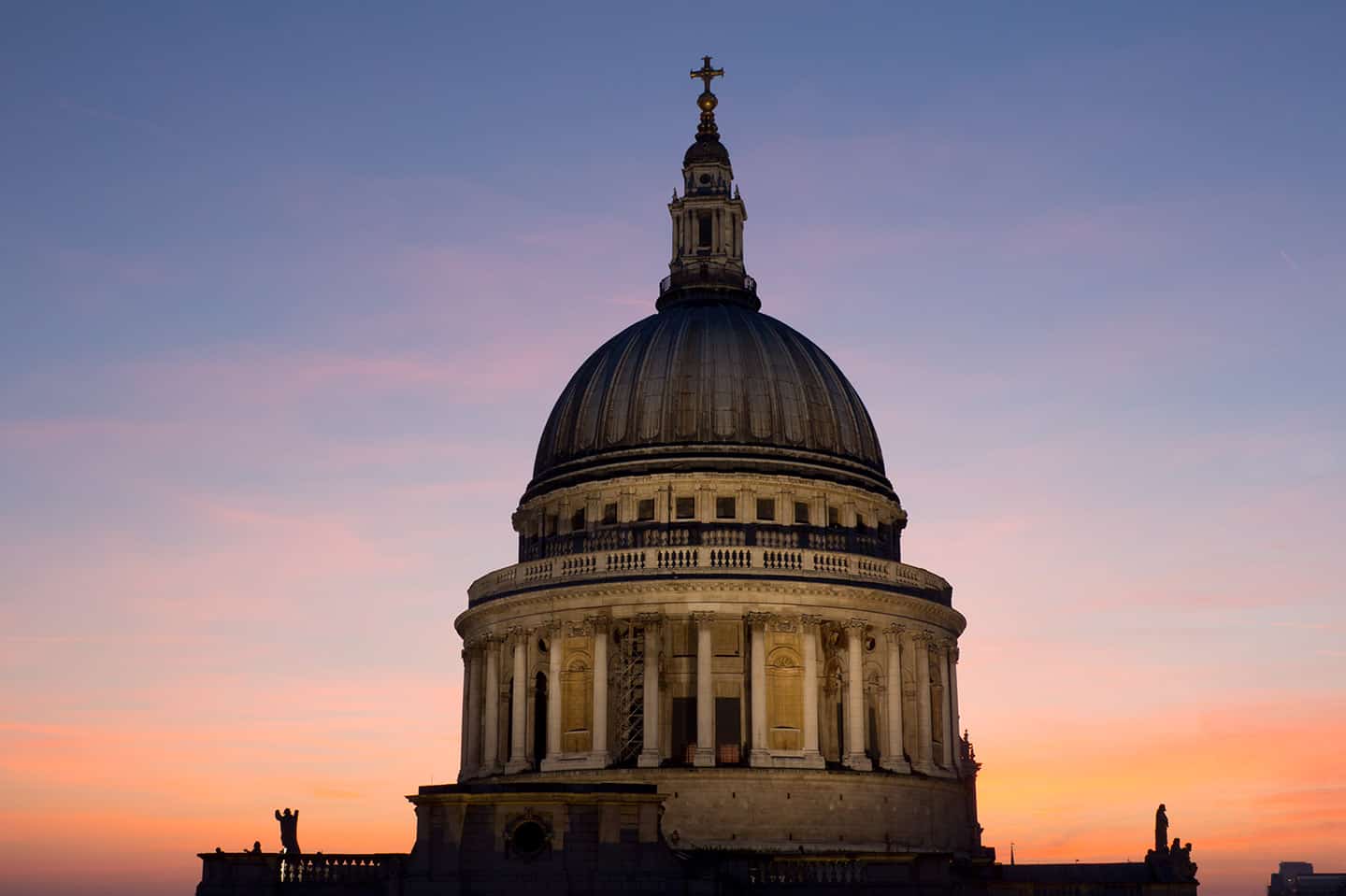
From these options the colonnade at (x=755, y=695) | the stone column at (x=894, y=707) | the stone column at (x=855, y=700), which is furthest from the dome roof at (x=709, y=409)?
the stone column at (x=855, y=700)

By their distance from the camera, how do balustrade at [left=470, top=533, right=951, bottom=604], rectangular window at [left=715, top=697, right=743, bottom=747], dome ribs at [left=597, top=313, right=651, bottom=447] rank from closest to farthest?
rectangular window at [left=715, top=697, right=743, bottom=747]
balustrade at [left=470, top=533, right=951, bottom=604]
dome ribs at [left=597, top=313, right=651, bottom=447]

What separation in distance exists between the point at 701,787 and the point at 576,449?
19093 millimetres

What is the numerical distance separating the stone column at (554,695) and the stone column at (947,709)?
1732 cm

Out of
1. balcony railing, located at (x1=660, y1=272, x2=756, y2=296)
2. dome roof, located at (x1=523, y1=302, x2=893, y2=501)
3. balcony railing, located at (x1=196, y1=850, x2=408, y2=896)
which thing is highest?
balcony railing, located at (x1=660, y1=272, x2=756, y2=296)

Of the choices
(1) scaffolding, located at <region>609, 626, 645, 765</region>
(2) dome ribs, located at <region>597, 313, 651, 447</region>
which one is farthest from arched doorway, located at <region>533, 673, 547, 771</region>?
(2) dome ribs, located at <region>597, 313, 651, 447</region>

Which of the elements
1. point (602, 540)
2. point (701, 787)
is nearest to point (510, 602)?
point (602, 540)

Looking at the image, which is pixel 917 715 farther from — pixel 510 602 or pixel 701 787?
pixel 510 602

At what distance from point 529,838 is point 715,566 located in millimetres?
19471

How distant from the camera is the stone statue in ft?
203

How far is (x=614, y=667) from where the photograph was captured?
75375 millimetres

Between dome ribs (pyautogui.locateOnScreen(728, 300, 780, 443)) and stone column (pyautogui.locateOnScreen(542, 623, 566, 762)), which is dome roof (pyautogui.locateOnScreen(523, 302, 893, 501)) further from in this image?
stone column (pyautogui.locateOnScreen(542, 623, 566, 762))

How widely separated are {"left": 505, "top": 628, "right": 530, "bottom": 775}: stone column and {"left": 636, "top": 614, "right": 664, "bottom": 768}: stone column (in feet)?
19.6

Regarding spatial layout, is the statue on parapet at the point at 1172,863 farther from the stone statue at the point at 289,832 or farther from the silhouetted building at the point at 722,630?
the stone statue at the point at 289,832

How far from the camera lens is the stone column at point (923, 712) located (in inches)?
3066
